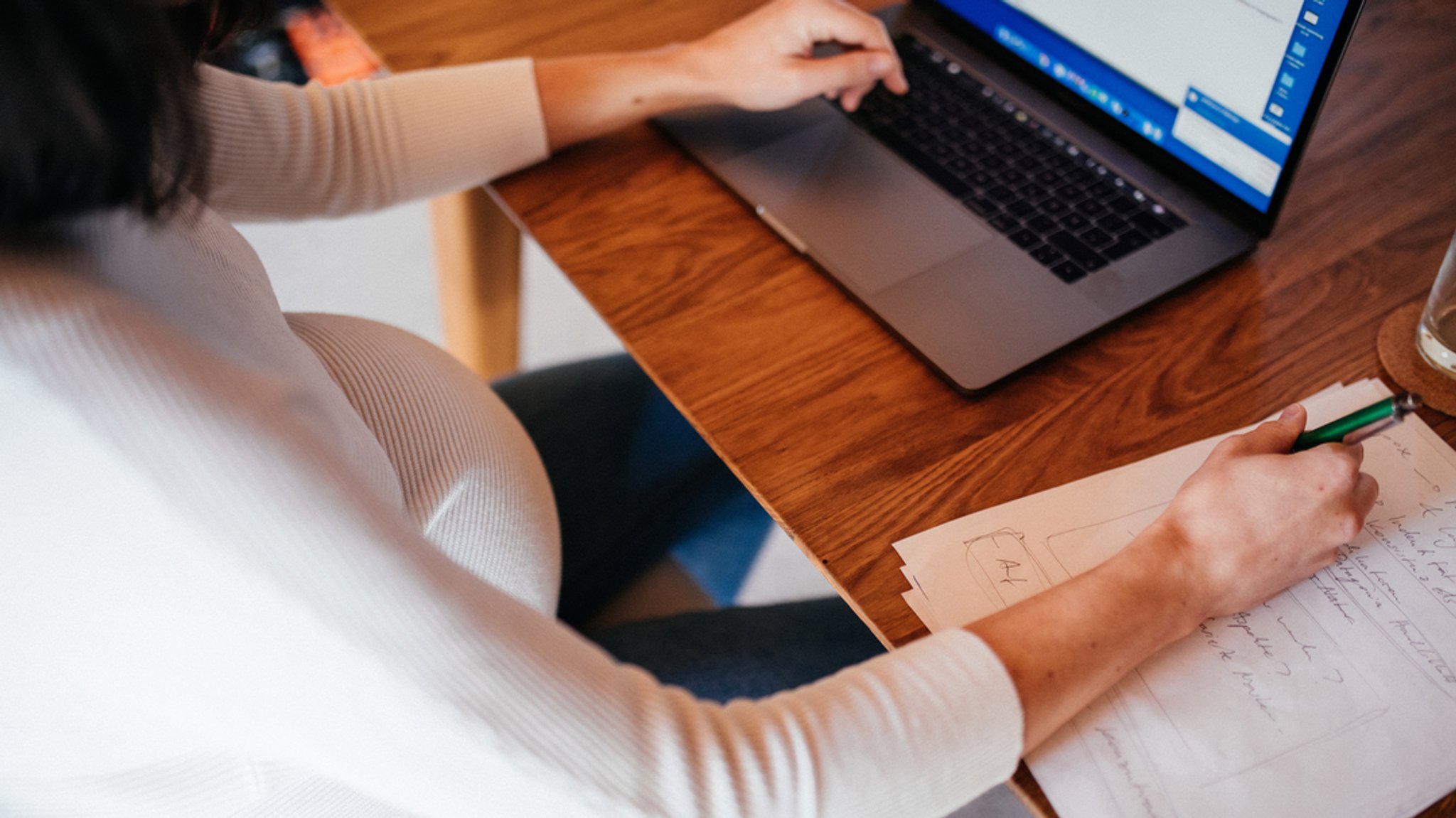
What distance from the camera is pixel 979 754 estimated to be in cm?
49

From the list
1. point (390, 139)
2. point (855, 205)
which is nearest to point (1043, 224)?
point (855, 205)

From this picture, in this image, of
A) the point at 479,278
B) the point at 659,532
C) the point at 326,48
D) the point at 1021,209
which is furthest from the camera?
the point at 326,48

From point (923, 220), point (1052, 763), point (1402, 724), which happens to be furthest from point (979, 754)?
point (923, 220)

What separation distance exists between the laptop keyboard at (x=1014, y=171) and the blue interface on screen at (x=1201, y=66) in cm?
5

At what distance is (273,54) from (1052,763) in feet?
6.57

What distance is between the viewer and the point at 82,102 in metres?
0.34

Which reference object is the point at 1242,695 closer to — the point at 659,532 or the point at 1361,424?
the point at 1361,424

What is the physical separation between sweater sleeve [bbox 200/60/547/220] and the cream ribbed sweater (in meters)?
0.21

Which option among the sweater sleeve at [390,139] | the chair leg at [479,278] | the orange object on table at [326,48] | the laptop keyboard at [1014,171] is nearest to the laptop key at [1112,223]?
the laptop keyboard at [1014,171]

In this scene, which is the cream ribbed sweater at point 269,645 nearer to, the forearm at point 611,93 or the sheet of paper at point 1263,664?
the sheet of paper at point 1263,664

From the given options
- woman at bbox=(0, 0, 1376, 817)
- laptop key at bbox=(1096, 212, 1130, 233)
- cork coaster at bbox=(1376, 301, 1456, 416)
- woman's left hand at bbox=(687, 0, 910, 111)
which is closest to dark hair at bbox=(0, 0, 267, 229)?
woman at bbox=(0, 0, 1376, 817)

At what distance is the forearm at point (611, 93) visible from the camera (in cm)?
82

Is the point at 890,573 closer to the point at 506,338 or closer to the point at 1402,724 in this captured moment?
the point at 1402,724

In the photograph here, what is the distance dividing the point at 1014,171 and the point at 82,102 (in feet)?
2.07
